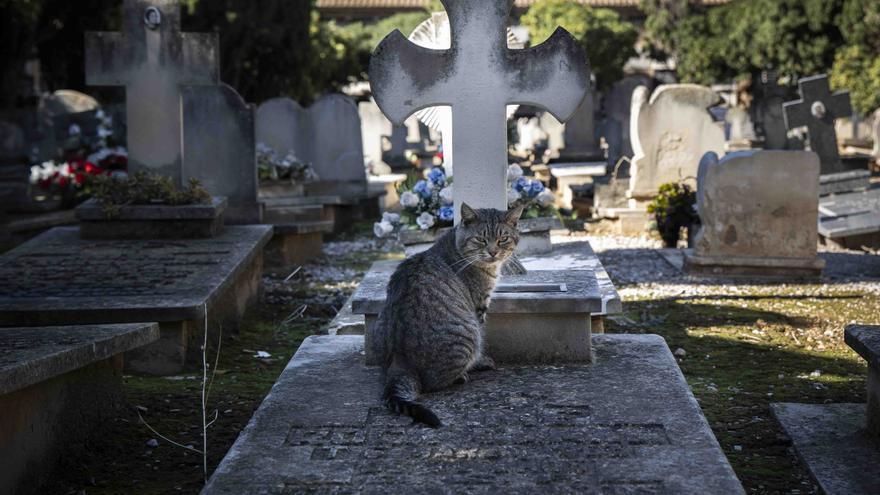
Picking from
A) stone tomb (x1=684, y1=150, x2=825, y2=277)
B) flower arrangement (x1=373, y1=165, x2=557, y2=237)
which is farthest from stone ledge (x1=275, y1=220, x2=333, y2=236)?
stone tomb (x1=684, y1=150, x2=825, y2=277)

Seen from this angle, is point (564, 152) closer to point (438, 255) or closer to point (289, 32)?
point (289, 32)

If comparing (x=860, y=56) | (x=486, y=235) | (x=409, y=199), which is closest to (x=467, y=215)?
(x=486, y=235)

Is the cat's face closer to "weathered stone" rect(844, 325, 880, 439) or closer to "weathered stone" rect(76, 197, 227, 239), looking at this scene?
"weathered stone" rect(844, 325, 880, 439)

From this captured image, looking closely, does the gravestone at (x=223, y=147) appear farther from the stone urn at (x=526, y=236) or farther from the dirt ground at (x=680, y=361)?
the stone urn at (x=526, y=236)

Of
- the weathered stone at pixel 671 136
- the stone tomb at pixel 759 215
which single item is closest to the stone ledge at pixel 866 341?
the stone tomb at pixel 759 215

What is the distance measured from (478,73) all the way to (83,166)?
8.95 metres

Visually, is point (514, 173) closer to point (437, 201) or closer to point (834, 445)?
point (437, 201)

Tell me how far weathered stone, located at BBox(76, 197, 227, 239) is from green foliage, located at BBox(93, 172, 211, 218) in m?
0.10

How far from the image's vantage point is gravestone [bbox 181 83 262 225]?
33.6ft

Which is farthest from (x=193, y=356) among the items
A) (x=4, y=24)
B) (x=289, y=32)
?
(x=289, y=32)

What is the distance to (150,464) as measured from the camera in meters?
5.31

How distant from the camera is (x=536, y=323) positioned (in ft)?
18.4

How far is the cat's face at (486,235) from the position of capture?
5391 mm

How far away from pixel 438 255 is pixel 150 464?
160 centimetres
